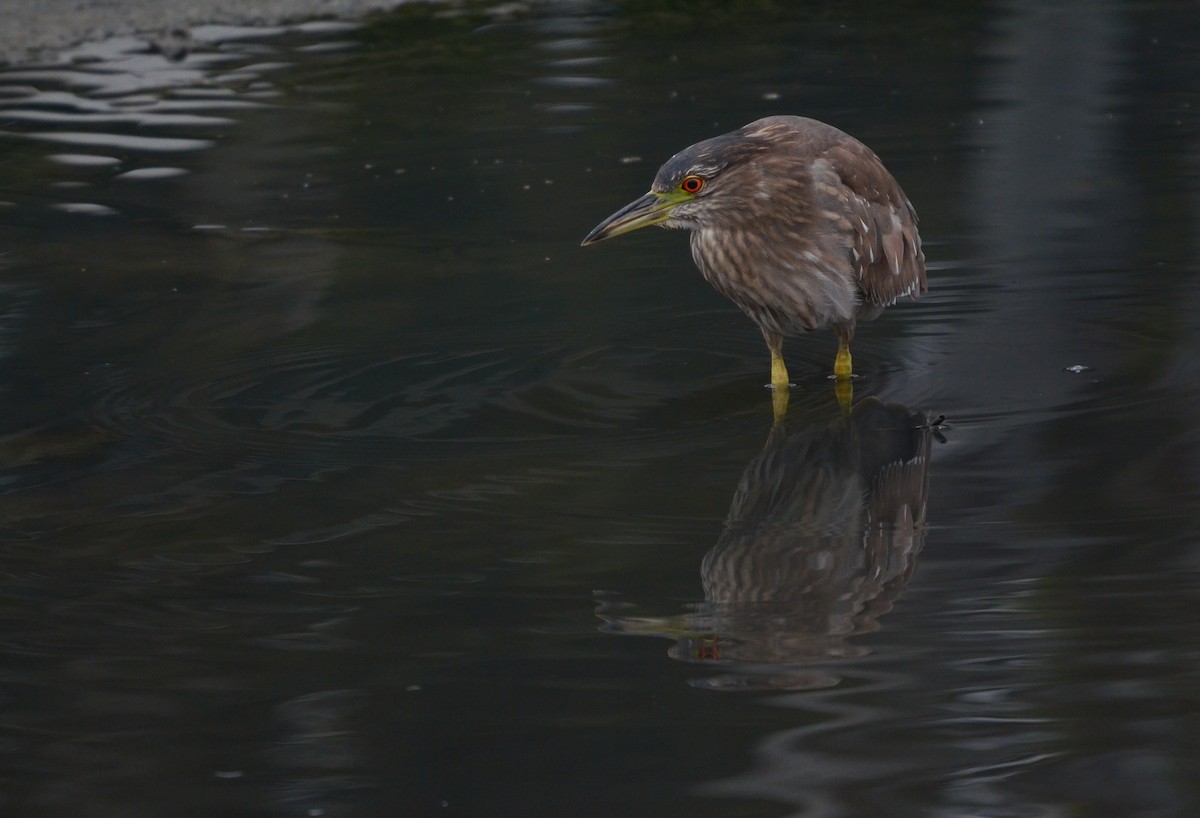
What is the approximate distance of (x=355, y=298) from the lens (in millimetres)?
8188

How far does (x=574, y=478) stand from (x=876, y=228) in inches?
67.6

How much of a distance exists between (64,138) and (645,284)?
4.77 meters

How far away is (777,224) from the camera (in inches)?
257

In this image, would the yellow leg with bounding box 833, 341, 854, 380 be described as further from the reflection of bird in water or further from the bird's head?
the bird's head

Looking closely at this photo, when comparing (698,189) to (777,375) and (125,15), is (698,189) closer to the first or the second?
(777,375)

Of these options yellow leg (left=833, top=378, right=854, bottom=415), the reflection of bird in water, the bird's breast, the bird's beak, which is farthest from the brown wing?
the bird's beak

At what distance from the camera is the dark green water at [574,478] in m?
4.13

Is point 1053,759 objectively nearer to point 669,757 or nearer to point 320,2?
point 669,757

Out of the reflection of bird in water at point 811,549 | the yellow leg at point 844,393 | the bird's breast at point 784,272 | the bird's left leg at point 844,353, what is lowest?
the yellow leg at point 844,393

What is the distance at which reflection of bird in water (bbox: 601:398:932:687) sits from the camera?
4605 mm

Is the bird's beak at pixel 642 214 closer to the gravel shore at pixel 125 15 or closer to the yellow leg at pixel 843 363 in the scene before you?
the yellow leg at pixel 843 363

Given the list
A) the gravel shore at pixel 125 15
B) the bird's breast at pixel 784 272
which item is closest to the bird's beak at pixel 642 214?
the bird's breast at pixel 784 272

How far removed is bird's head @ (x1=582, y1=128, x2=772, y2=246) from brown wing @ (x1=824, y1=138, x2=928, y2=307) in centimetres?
37

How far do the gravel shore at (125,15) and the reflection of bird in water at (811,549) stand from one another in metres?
9.44
